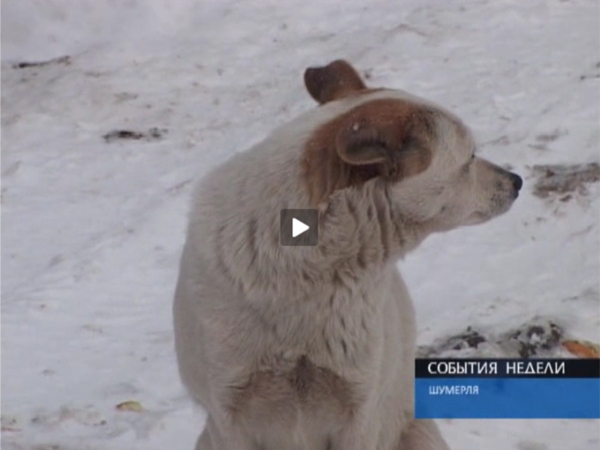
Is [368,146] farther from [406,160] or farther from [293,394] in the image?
[293,394]

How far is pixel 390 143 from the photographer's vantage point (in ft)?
9.61

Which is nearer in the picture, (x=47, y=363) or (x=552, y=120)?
(x=47, y=363)

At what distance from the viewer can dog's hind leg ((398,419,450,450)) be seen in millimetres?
→ 3699

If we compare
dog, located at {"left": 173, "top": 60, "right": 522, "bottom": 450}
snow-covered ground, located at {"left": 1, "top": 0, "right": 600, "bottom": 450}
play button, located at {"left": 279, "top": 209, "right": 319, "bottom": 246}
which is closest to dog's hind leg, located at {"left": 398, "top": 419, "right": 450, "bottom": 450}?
dog, located at {"left": 173, "top": 60, "right": 522, "bottom": 450}

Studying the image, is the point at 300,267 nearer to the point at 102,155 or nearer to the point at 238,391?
the point at 238,391

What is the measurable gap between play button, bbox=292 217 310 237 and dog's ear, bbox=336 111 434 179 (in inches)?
8.4

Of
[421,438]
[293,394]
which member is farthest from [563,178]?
[293,394]

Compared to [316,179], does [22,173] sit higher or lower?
lower

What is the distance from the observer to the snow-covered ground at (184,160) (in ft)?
15.6

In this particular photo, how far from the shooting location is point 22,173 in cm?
603

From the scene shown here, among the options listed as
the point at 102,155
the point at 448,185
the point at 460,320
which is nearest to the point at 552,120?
the point at 460,320

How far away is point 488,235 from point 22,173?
2158mm

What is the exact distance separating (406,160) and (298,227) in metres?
0.31

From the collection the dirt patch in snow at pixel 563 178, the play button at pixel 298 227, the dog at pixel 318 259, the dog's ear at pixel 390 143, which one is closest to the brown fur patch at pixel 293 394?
the dog at pixel 318 259
